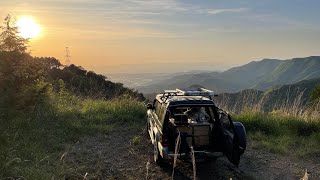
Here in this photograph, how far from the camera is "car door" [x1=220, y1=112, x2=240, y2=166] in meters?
7.89

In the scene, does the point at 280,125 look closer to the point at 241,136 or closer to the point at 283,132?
the point at 283,132

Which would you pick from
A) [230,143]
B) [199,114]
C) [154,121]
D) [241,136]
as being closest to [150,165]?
[154,121]

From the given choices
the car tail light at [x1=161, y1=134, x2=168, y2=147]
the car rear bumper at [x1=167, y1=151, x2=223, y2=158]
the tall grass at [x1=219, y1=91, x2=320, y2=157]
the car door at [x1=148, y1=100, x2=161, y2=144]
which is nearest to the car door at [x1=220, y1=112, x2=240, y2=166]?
the car rear bumper at [x1=167, y1=151, x2=223, y2=158]

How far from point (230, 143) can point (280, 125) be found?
5.40m

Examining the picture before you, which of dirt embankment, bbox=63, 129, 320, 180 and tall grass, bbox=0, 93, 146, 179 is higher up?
tall grass, bbox=0, 93, 146, 179

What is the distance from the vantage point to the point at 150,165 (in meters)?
8.90

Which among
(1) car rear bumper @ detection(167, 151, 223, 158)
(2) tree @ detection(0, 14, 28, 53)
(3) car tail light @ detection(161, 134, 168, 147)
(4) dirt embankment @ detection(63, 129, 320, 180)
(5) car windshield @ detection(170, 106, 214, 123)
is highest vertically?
(2) tree @ detection(0, 14, 28, 53)

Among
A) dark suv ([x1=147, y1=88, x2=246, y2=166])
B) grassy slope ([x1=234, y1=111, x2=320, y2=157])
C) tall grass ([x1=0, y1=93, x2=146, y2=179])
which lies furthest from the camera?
grassy slope ([x1=234, y1=111, x2=320, y2=157])

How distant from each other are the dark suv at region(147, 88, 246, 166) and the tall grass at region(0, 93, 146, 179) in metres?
2.35

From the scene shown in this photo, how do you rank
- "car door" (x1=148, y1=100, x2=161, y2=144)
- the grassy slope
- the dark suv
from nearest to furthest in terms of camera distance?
1. the dark suv
2. "car door" (x1=148, y1=100, x2=161, y2=144)
3. the grassy slope

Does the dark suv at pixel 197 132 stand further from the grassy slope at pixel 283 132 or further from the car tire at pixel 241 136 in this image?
the grassy slope at pixel 283 132

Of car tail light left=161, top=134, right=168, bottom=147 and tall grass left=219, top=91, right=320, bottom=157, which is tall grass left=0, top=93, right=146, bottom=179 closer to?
car tail light left=161, top=134, right=168, bottom=147

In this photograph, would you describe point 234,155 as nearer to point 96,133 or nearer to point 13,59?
point 96,133

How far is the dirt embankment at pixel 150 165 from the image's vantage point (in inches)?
326
